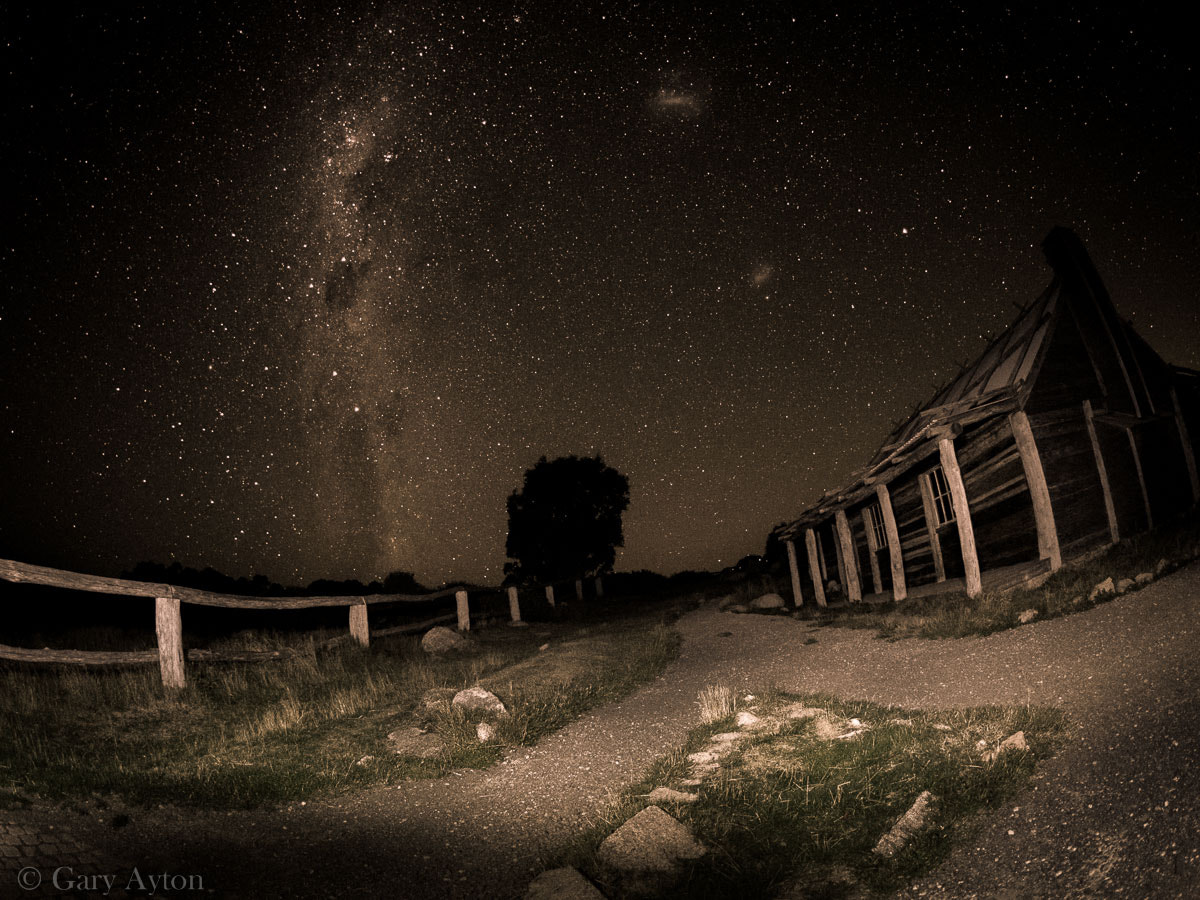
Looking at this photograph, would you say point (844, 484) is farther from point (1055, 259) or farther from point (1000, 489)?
point (1055, 259)

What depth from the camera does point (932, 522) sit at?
13789mm

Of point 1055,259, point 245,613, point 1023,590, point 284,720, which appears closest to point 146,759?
point 284,720

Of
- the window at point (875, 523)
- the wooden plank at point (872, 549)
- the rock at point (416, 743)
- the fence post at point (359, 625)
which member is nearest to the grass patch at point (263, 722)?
the rock at point (416, 743)

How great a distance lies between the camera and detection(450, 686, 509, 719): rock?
22.5 feet

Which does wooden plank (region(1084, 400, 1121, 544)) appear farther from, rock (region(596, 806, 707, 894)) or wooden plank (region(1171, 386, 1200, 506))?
rock (region(596, 806, 707, 894))

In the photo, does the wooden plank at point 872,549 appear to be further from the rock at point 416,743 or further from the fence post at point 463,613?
the rock at point 416,743

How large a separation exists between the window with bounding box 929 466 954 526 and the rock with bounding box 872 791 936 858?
37.5 feet

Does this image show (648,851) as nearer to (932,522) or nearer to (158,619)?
(158,619)

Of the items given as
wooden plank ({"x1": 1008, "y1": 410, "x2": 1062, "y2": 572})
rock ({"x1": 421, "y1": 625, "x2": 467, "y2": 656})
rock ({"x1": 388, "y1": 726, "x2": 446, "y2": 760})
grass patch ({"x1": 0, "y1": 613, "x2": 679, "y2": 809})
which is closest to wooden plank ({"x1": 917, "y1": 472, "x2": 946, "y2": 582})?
wooden plank ({"x1": 1008, "y1": 410, "x2": 1062, "y2": 572})

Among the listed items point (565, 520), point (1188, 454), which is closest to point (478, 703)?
point (1188, 454)

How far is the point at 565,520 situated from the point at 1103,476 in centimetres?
2968

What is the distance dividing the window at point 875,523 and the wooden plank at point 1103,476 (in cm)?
527

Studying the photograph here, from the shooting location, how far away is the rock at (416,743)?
5918 millimetres

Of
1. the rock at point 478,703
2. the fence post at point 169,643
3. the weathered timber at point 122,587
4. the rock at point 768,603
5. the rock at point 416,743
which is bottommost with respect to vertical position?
the rock at point 768,603
